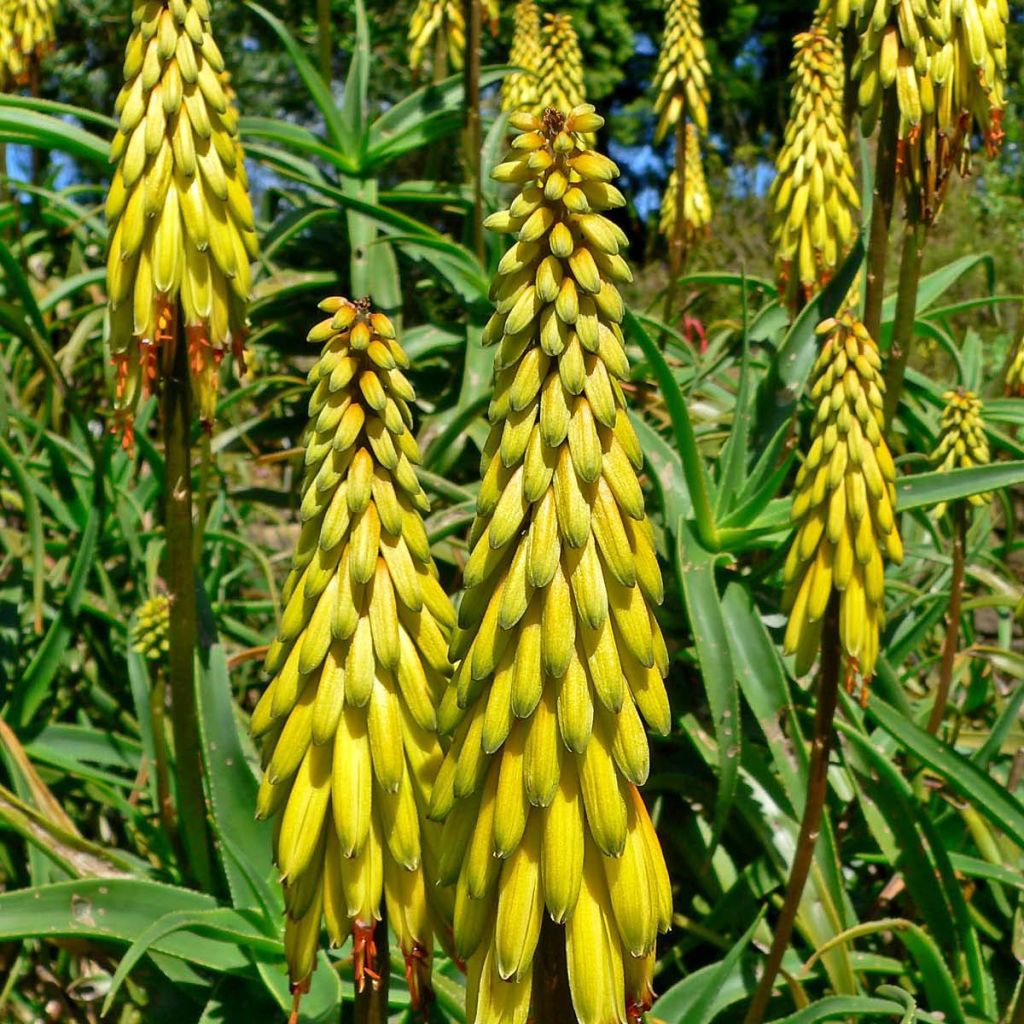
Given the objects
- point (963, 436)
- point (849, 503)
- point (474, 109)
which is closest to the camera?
point (849, 503)

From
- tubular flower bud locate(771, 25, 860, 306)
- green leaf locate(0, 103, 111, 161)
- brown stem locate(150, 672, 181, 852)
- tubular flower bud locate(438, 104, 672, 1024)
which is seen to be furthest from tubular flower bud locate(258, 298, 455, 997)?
tubular flower bud locate(771, 25, 860, 306)

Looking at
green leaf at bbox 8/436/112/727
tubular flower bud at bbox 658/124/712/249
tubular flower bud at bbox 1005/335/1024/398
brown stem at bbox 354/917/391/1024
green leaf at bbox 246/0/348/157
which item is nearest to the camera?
brown stem at bbox 354/917/391/1024

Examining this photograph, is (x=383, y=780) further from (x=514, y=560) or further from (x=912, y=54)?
(x=912, y=54)

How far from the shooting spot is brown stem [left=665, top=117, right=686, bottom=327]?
434cm

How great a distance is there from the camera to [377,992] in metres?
1.56

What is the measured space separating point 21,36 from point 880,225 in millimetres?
3645

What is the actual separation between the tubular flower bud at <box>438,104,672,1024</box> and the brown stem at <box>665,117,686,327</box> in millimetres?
2962

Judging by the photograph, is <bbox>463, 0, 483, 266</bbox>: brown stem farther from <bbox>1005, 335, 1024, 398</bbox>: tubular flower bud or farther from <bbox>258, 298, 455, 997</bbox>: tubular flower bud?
<bbox>258, 298, 455, 997</bbox>: tubular flower bud

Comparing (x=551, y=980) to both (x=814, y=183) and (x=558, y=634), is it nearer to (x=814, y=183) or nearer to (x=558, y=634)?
(x=558, y=634)

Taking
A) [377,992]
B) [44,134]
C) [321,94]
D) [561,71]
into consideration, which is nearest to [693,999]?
[377,992]

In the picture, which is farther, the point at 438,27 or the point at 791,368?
the point at 438,27

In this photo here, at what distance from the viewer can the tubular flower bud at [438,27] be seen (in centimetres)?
463

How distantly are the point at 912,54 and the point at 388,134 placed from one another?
2335mm

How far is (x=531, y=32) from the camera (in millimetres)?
5148
